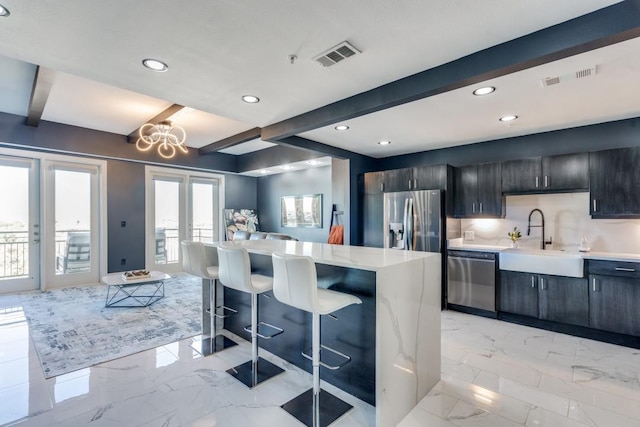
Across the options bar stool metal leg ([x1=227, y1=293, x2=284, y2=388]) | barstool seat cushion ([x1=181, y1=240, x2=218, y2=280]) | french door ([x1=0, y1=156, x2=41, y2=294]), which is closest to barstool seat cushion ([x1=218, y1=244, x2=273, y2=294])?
bar stool metal leg ([x1=227, y1=293, x2=284, y2=388])

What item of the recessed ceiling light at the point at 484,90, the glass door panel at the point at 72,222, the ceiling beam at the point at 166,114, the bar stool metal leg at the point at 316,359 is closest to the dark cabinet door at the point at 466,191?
the recessed ceiling light at the point at 484,90

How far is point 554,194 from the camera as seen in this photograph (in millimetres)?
3994

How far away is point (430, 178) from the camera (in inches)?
180

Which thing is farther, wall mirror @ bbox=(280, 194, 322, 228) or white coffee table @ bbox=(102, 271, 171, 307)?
wall mirror @ bbox=(280, 194, 322, 228)

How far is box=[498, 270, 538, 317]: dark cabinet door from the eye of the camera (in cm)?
369

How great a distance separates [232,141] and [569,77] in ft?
16.2

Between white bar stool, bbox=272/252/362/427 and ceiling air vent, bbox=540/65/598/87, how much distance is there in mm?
2378

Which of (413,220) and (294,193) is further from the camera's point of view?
(294,193)

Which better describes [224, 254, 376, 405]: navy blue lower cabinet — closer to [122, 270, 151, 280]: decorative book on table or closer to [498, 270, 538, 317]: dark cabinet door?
[498, 270, 538, 317]: dark cabinet door

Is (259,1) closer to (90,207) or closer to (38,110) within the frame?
(38,110)

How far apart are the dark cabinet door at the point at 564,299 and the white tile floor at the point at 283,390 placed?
0.34 m

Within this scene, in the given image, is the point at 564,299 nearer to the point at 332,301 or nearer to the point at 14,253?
the point at 332,301

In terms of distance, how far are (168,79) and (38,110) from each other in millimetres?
3055

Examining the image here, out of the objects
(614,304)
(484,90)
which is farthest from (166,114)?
(614,304)
